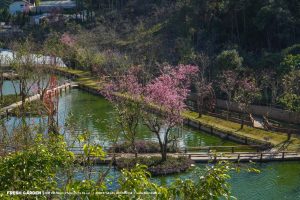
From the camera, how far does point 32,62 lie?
60.8 m

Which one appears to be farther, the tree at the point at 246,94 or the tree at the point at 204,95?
the tree at the point at 204,95

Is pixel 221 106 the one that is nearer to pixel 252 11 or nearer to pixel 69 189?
pixel 252 11

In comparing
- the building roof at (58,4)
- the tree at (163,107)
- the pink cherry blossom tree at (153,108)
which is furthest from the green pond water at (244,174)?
the building roof at (58,4)

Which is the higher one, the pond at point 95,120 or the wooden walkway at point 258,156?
the wooden walkway at point 258,156

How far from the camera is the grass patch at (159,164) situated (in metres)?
31.9

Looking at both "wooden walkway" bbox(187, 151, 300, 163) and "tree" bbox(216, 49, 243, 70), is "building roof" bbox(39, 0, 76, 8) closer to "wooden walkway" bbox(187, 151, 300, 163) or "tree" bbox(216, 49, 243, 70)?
"tree" bbox(216, 49, 243, 70)

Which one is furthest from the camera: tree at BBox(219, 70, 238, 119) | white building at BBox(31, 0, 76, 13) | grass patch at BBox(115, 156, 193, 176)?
white building at BBox(31, 0, 76, 13)

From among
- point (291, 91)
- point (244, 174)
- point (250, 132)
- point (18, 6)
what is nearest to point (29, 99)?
point (250, 132)

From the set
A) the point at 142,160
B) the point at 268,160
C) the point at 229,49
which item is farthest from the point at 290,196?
the point at 229,49

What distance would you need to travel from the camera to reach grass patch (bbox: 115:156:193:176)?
105 ft

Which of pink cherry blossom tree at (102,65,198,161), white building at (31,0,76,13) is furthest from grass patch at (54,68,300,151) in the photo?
white building at (31,0,76,13)

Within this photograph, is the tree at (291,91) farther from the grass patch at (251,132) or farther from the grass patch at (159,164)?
the grass patch at (159,164)

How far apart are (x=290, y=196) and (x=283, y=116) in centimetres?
1870

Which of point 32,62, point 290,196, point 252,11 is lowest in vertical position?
point 290,196
